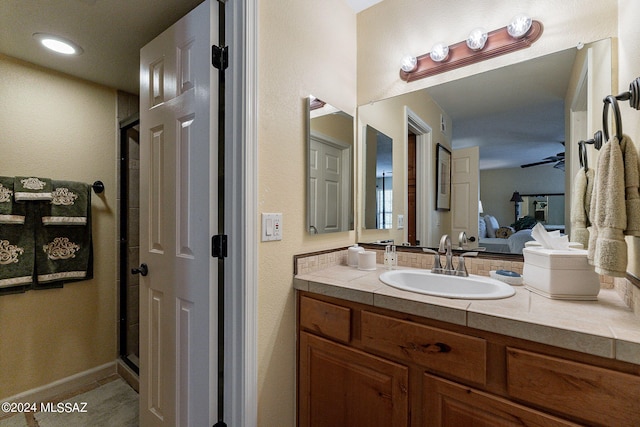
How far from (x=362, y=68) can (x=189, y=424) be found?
2.15 metres

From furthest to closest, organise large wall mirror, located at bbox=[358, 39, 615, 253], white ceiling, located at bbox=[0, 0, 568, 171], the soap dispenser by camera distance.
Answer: the soap dispenser < white ceiling, located at bbox=[0, 0, 568, 171] < large wall mirror, located at bbox=[358, 39, 615, 253]

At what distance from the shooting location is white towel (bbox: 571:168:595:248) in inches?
44.0

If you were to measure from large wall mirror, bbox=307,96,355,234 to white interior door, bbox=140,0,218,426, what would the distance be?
49 centimetres

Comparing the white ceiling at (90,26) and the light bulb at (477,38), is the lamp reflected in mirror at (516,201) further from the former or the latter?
the white ceiling at (90,26)

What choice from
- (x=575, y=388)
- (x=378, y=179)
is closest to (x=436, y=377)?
(x=575, y=388)

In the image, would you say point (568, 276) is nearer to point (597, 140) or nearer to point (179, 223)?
point (597, 140)

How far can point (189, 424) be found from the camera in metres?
1.25

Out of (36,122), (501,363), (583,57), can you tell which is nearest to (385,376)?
(501,363)

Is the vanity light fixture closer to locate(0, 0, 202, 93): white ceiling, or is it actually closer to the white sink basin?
the white sink basin

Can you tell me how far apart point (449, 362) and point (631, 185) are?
0.74 m

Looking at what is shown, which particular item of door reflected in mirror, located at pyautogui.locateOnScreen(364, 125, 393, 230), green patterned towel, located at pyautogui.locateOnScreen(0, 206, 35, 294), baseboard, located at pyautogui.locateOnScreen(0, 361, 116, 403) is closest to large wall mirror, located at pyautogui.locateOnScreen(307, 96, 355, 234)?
door reflected in mirror, located at pyautogui.locateOnScreen(364, 125, 393, 230)

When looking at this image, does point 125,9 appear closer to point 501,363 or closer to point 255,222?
point 255,222

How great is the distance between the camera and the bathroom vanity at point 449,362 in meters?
0.72

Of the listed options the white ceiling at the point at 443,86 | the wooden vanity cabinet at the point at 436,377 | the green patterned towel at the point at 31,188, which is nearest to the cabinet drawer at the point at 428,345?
the wooden vanity cabinet at the point at 436,377
